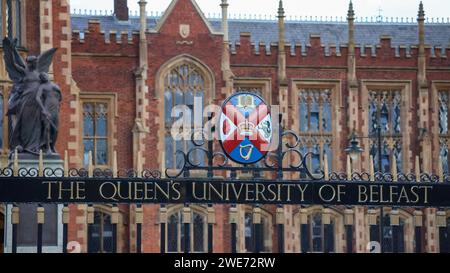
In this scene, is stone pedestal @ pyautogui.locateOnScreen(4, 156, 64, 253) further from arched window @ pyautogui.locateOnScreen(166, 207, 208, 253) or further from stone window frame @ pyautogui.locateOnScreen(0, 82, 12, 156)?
arched window @ pyautogui.locateOnScreen(166, 207, 208, 253)

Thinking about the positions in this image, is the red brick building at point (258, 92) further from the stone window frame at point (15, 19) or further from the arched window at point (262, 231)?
the stone window frame at point (15, 19)

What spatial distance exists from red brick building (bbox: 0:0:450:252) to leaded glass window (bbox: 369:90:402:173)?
4 cm

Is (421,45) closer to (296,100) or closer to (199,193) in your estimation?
(296,100)

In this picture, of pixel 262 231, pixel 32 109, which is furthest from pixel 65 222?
pixel 262 231

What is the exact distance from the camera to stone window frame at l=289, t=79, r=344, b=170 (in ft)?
187

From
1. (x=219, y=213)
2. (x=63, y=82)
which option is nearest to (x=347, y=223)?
(x=63, y=82)

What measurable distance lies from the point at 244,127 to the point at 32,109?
13.9ft

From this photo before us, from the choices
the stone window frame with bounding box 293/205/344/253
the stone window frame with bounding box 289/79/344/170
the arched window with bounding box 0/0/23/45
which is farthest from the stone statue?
the stone window frame with bounding box 289/79/344/170

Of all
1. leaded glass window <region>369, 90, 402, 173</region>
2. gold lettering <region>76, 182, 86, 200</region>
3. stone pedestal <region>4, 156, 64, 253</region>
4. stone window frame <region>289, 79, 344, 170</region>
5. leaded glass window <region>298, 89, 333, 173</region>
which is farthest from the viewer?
leaded glass window <region>369, 90, 402, 173</region>

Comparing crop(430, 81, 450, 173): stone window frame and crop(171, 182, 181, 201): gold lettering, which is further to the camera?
crop(430, 81, 450, 173): stone window frame

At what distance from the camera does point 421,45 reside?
57.9 meters

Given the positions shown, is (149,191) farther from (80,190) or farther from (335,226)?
(335,226)

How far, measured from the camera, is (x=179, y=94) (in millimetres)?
54938

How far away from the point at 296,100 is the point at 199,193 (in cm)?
2838
